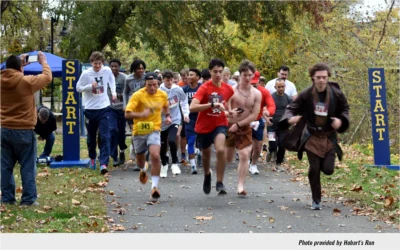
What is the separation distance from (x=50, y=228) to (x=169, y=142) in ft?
20.6

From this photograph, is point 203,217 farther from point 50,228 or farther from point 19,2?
point 19,2

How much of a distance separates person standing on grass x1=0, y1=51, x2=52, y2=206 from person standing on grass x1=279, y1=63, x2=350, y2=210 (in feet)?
11.1

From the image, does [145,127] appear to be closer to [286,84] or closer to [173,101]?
[173,101]

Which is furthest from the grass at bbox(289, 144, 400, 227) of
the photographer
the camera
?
the photographer

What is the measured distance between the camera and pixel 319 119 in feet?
36.8

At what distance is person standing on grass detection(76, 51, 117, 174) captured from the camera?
15219mm

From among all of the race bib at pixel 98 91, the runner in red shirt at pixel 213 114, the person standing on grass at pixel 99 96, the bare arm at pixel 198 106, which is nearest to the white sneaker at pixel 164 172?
the person standing on grass at pixel 99 96

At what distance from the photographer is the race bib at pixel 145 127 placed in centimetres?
1228

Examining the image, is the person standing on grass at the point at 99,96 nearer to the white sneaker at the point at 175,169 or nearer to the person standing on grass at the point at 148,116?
the white sneaker at the point at 175,169

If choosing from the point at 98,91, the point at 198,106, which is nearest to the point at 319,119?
the point at 198,106

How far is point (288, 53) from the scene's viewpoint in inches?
1369

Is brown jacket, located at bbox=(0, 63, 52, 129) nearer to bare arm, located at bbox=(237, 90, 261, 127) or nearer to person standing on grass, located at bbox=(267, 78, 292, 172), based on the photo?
bare arm, located at bbox=(237, 90, 261, 127)

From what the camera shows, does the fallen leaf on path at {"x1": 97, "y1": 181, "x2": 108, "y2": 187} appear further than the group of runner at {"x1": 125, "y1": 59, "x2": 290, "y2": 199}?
Yes

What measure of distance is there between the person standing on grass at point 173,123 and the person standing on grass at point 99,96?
1.04 m
